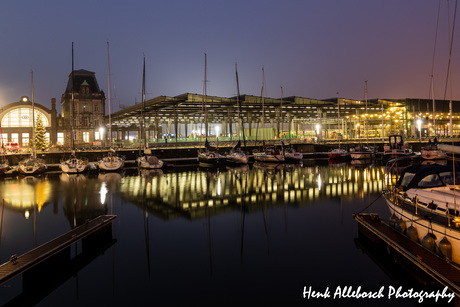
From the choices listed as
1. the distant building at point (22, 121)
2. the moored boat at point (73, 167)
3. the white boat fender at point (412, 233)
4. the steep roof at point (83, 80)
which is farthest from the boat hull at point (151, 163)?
the steep roof at point (83, 80)

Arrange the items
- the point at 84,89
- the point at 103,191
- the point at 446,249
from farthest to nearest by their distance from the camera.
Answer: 1. the point at 84,89
2. the point at 103,191
3. the point at 446,249

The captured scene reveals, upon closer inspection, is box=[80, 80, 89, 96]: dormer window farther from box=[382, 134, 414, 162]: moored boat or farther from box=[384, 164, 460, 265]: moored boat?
box=[384, 164, 460, 265]: moored boat

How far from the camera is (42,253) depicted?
10188 millimetres

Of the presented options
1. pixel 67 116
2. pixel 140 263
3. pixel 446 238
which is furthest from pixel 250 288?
pixel 67 116

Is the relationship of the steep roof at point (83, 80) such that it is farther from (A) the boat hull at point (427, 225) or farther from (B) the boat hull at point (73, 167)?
(A) the boat hull at point (427, 225)

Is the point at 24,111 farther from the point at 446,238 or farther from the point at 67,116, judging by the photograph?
the point at 446,238

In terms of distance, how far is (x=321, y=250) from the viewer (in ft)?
40.3

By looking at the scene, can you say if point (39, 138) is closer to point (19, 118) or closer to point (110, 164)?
point (19, 118)

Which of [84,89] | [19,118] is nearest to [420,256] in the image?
[84,89]

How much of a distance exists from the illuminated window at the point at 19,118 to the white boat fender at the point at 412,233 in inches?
3474

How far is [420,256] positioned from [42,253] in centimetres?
1079

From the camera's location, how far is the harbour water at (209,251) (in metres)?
9.03

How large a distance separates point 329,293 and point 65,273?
25.6 feet

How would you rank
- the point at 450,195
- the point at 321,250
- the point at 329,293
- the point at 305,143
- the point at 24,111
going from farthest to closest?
the point at 24,111 → the point at 305,143 → the point at 321,250 → the point at 450,195 → the point at 329,293
